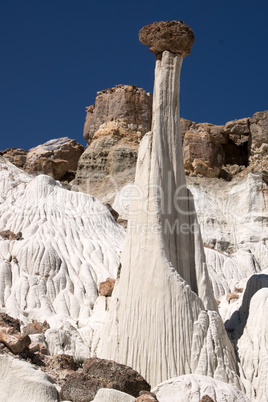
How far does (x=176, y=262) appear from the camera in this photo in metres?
20.5

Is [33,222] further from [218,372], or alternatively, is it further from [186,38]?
[218,372]

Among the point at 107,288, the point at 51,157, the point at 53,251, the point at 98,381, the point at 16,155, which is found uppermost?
the point at 16,155

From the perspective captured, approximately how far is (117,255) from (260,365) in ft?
45.0

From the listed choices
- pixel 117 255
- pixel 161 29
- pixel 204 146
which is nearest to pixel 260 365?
pixel 161 29

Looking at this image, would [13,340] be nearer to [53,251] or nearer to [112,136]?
[53,251]

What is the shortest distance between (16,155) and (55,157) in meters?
3.92

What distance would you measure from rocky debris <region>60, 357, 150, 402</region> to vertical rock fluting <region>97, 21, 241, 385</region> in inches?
91.7

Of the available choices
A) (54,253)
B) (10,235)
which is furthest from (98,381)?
(10,235)

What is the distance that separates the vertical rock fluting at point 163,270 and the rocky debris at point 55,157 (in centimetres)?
4015

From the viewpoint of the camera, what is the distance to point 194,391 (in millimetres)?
15445

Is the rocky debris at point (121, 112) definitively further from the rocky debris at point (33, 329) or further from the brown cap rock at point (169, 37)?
the rocky debris at point (33, 329)

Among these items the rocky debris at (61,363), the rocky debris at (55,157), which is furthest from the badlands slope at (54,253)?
the rocky debris at (55,157)

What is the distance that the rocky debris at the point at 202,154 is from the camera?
55.2 m

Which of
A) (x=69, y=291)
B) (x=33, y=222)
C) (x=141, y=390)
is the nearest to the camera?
(x=141, y=390)
